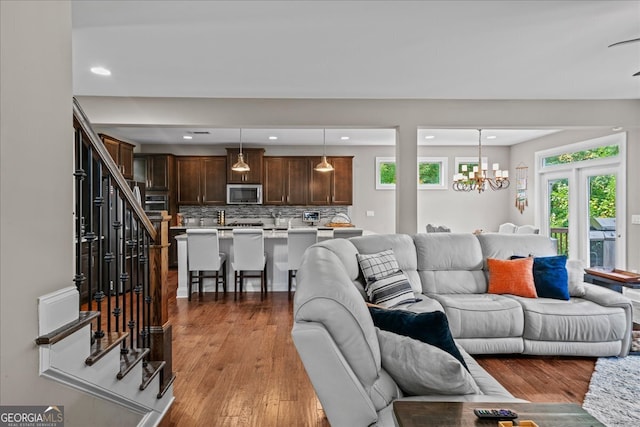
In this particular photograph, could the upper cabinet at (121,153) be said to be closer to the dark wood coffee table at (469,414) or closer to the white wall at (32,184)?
the white wall at (32,184)

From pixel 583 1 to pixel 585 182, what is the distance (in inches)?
183

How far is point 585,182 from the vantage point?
6301mm

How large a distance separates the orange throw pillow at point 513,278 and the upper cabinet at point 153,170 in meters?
6.55

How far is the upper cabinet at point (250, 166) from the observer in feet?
26.6

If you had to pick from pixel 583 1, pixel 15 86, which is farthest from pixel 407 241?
pixel 15 86

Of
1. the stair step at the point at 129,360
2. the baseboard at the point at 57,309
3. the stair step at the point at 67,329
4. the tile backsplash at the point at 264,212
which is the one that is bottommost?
the stair step at the point at 129,360

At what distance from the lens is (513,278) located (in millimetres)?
3572

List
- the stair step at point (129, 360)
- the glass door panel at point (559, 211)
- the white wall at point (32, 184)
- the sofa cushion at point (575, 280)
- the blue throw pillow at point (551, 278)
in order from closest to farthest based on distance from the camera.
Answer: the white wall at point (32, 184) < the stair step at point (129, 360) < the blue throw pillow at point (551, 278) < the sofa cushion at point (575, 280) < the glass door panel at point (559, 211)

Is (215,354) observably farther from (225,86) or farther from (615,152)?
(615,152)

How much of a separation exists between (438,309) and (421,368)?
1761mm

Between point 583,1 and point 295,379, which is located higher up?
point 583,1

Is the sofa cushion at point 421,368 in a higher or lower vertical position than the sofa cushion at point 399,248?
lower

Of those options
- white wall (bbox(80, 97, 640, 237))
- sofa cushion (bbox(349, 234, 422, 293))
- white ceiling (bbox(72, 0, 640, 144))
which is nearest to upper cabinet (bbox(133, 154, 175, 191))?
white wall (bbox(80, 97, 640, 237))

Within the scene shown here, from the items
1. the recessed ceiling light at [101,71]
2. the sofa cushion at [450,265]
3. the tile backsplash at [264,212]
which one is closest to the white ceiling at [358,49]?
the recessed ceiling light at [101,71]
